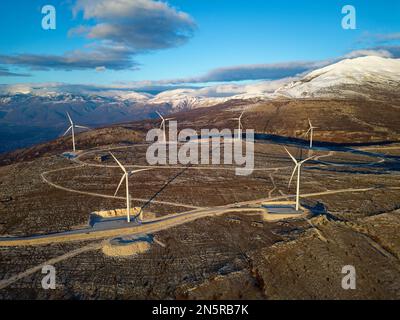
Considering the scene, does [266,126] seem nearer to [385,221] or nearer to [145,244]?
[385,221]

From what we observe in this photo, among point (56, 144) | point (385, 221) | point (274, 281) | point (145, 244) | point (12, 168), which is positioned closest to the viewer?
point (274, 281)

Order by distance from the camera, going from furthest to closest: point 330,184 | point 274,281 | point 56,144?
point 56,144
point 330,184
point 274,281

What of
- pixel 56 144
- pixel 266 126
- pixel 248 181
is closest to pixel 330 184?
pixel 248 181

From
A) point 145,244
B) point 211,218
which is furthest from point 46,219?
point 211,218

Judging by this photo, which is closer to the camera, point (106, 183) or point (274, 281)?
point (274, 281)

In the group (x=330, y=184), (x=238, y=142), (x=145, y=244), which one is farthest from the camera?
(x=238, y=142)

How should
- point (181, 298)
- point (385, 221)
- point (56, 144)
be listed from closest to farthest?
point (181, 298)
point (385, 221)
point (56, 144)

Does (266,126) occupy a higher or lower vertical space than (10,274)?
higher

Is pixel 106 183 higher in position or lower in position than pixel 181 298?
higher

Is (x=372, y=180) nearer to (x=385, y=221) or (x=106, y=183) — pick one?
(x=385, y=221)
